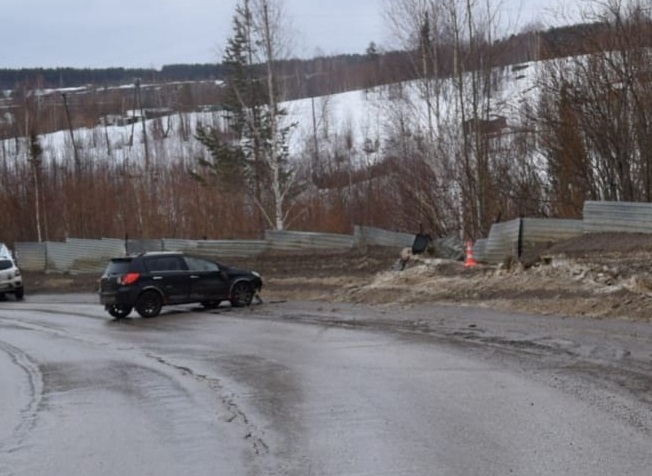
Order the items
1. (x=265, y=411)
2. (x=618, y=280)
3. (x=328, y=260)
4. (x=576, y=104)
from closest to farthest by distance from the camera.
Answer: (x=265, y=411) → (x=618, y=280) → (x=576, y=104) → (x=328, y=260)


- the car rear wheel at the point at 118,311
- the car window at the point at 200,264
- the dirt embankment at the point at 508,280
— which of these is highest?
the car window at the point at 200,264

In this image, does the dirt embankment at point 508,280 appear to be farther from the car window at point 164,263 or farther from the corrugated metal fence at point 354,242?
the car window at point 164,263

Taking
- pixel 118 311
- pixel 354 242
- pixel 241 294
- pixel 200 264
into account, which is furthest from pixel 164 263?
pixel 354 242

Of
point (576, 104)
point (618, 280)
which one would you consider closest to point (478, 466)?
point (618, 280)

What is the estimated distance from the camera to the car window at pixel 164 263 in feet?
79.5

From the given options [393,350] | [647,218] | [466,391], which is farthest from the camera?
[647,218]

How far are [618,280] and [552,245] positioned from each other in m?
6.15

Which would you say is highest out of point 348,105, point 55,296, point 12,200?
point 348,105

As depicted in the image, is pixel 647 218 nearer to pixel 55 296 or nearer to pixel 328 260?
pixel 328 260

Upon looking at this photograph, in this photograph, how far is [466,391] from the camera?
1009 centimetres

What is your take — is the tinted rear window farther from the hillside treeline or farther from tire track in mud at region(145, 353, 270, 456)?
the hillside treeline

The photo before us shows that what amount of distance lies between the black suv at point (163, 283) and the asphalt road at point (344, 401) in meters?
5.49

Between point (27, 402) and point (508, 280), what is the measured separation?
1183cm

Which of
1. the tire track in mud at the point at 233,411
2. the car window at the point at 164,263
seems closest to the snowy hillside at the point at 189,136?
the car window at the point at 164,263
